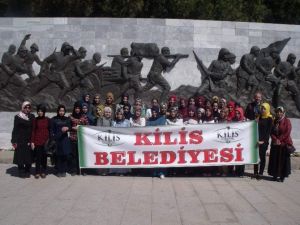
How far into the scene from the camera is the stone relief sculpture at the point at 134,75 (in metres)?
11.3

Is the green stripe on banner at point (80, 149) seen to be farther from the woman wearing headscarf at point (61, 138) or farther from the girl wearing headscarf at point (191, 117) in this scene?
the girl wearing headscarf at point (191, 117)

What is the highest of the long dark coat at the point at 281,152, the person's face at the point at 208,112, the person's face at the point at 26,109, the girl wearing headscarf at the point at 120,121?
the person's face at the point at 26,109

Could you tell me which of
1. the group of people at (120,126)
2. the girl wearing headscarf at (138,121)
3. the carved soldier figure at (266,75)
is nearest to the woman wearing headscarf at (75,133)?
the group of people at (120,126)

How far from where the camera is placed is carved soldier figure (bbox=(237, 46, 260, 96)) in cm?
1138

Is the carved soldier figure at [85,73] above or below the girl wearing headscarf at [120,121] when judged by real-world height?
above

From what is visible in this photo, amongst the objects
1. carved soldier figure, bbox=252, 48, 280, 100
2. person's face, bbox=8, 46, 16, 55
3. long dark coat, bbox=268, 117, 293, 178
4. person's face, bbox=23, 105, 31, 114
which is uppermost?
person's face, bbox=8, 46, 16, 55

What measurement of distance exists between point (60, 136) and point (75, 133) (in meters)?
0.32

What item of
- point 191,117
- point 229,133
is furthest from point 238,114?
point 191,117

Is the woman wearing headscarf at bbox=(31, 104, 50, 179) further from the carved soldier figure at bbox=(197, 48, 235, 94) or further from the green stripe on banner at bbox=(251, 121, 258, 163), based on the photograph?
the carved soldier figure at bbox=(197, 48, 235, 94)

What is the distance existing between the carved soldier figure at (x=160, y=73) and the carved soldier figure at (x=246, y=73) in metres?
1.73

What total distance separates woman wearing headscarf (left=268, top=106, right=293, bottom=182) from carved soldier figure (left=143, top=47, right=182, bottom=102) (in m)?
3.83

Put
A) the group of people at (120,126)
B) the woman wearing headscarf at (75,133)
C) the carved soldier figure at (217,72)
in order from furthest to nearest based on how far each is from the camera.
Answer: the carved soldier figure at (217,72)
the woman wearing headscarf at (75,133)
the group of people at (120,126)

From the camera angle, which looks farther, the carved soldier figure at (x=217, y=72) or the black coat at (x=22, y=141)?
the carved soldier figure at (x=217, y=72)

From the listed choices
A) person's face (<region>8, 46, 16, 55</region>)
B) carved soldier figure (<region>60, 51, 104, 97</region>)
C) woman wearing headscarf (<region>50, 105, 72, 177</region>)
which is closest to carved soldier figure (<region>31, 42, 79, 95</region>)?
carved soldier figure (<region>60, 51, 104, 97</region>)
